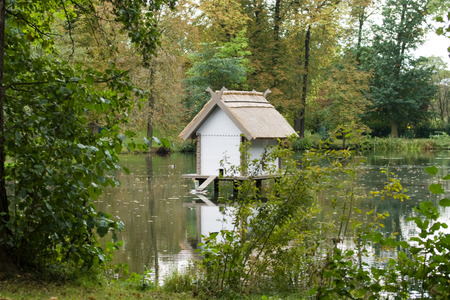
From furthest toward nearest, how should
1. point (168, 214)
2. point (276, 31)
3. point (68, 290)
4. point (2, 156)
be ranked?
point (276, 31) → point (168, 214) → point (2, 156) → point (68, 290)

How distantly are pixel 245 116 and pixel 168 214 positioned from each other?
5.68m

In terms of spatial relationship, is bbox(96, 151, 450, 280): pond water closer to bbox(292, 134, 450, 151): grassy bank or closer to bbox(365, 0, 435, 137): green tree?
bbox(292, 134, 450, 151): grassy bank

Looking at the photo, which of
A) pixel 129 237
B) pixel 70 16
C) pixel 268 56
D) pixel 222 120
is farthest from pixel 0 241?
pixel 268 56

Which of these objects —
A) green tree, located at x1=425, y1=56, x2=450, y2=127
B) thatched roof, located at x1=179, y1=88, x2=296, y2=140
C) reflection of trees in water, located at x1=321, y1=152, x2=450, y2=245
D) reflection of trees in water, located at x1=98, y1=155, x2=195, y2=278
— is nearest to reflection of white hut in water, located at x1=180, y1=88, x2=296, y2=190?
thatched roof, located at x1=179, y1=88, x2=296, y2=140

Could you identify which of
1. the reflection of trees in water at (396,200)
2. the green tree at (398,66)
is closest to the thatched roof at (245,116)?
the reflection of trees in water at (396,200)

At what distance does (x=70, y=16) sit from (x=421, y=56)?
4128 centimetres

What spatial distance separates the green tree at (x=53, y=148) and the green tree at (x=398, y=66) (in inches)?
1533

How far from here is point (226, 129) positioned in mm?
19078

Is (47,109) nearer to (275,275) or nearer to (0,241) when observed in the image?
(0,241)

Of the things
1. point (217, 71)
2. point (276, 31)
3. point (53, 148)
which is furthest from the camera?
point (276, 31)

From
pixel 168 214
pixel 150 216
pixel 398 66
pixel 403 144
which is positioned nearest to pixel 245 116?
pixel 168 214

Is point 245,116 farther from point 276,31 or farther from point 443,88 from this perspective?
point 443,88

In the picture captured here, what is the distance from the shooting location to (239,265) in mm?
6328

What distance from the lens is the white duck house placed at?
18.8 meters
